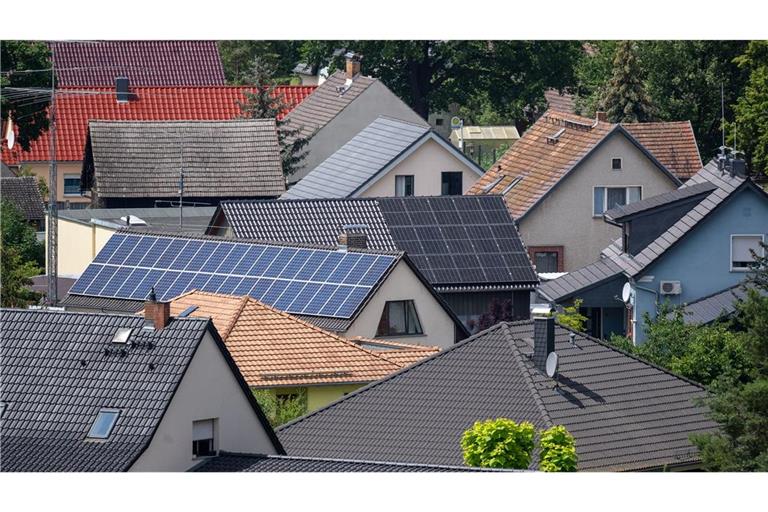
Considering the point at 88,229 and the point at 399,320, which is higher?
the point at 88,229

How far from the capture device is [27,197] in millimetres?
69438

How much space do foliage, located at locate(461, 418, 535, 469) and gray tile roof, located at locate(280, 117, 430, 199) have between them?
101 feet

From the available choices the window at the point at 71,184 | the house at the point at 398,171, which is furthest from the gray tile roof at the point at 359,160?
the window at the point at 71,184

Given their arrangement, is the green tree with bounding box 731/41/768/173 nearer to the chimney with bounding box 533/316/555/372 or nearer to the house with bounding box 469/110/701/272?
the house with bounding box 469/110/701/272

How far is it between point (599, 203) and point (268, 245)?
16.0 meters

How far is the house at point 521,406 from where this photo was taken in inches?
1359

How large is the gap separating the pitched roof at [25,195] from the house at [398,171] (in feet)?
25.5

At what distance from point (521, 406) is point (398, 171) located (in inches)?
1165

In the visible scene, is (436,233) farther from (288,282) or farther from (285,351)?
(285,351)

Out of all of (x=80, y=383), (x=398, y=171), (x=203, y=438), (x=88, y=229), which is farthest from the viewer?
(x=398, y=171)

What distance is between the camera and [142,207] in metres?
66.2

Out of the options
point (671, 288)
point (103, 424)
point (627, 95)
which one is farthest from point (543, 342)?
point (627, 95)

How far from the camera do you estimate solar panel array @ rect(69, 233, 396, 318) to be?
45.7m

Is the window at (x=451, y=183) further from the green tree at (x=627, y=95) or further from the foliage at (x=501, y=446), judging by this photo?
the foliage at (x=501, y=446)
